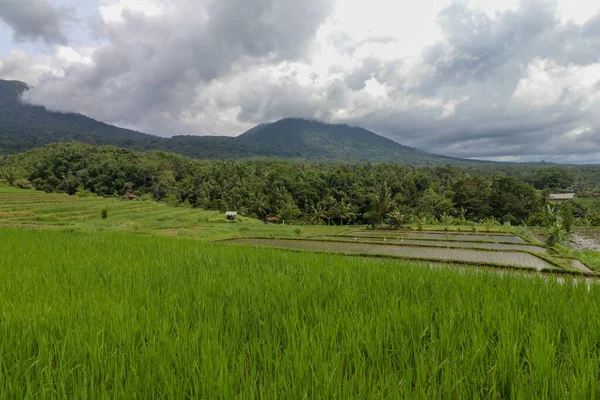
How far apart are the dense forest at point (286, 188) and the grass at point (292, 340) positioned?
3770 cm

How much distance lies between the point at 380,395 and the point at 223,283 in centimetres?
242

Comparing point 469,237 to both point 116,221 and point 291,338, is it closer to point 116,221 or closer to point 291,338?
point 291,338

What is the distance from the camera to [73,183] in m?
50.5

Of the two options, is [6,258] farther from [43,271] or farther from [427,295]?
[427,295]

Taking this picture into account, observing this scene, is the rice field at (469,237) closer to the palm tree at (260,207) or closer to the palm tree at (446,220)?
the palm tree at (446,220)

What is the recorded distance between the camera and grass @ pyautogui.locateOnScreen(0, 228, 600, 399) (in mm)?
1429

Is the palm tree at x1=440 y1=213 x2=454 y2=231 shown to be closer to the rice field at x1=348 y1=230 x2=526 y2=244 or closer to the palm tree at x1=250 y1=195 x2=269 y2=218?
the rice field at x1=348 y1=230 x2=526 y2=244

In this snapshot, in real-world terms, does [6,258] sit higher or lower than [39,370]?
lower

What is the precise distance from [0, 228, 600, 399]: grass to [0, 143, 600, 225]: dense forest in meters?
37.7

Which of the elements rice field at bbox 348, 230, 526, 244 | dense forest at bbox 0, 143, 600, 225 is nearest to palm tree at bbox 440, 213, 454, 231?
rice field at bbox 348, 230, 526, 244

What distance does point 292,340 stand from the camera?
1873 millimetres

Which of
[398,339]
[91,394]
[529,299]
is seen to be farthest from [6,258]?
[529,299]

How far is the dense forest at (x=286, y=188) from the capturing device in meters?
40.7

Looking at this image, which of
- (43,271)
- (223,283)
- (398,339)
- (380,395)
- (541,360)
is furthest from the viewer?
(43,271)
